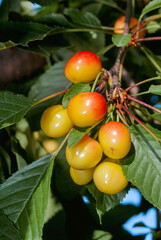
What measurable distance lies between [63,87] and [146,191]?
0.61 metres

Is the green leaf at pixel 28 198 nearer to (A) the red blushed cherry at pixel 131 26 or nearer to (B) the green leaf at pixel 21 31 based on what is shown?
(B) the green leaf at pixel 21 31

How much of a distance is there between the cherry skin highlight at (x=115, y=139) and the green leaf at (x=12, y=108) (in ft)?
0.82

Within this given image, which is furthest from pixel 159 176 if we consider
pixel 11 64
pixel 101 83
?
pixel 11 64

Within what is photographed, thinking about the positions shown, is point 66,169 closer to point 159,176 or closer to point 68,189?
point 68,189

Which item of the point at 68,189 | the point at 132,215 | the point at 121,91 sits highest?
the point at 121,91

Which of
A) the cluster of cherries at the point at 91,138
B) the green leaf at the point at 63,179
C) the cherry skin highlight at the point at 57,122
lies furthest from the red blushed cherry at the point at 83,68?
the green leaf at the point at 63,179

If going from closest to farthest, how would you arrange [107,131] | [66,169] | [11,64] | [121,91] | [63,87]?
[107,131] → [121,91] → [66,169] → [63,87] → [11,64]

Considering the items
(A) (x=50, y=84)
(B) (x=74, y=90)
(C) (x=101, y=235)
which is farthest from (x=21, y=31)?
(C) (x=101, y=235)

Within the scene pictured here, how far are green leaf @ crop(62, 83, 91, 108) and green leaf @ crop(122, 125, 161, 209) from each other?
172 mm

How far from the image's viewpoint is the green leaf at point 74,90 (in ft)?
2.62

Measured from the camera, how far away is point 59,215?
1.17 m

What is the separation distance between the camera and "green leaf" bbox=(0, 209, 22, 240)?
728mm

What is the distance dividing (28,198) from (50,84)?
55 centimetres

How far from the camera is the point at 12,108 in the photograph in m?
0.85
